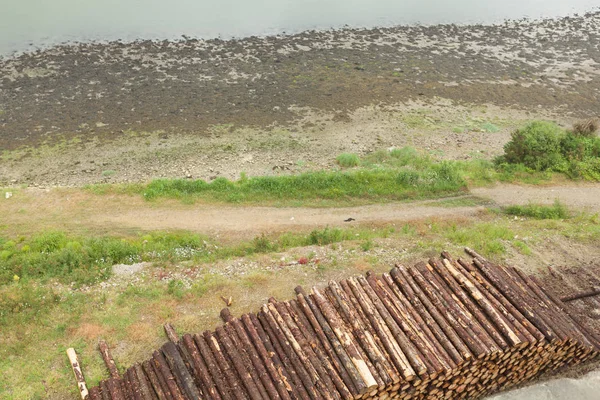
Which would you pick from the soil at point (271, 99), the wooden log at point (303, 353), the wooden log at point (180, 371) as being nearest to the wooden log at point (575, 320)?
the wooden log at point (303, 353)

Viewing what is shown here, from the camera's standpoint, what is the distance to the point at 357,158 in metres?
28.9

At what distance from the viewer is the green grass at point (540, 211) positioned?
2391 cm

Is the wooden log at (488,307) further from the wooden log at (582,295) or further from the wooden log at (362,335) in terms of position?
the wooden log at (582,295)

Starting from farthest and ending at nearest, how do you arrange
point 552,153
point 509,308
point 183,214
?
point 552,153 < point 183,214 < point 509,308

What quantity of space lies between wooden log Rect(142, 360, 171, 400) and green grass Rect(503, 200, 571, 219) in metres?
18.3

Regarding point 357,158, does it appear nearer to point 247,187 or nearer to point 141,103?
point 247,187

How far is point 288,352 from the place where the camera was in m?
13.7

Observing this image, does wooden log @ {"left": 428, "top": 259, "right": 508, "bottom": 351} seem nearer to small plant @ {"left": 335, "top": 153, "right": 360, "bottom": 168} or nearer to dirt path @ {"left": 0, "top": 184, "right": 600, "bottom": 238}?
dirt path @ {"left": 0, "top": 184, "right": 600, "bottom": 238}

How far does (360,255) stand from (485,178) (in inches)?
441

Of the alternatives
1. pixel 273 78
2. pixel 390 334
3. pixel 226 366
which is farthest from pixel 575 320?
pixel 273 78

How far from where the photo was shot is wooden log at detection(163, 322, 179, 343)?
589 inches

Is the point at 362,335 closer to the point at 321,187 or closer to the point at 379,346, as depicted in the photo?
the point at 379,346

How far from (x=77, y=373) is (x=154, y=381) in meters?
2.43

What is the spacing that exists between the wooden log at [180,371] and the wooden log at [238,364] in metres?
1.16
